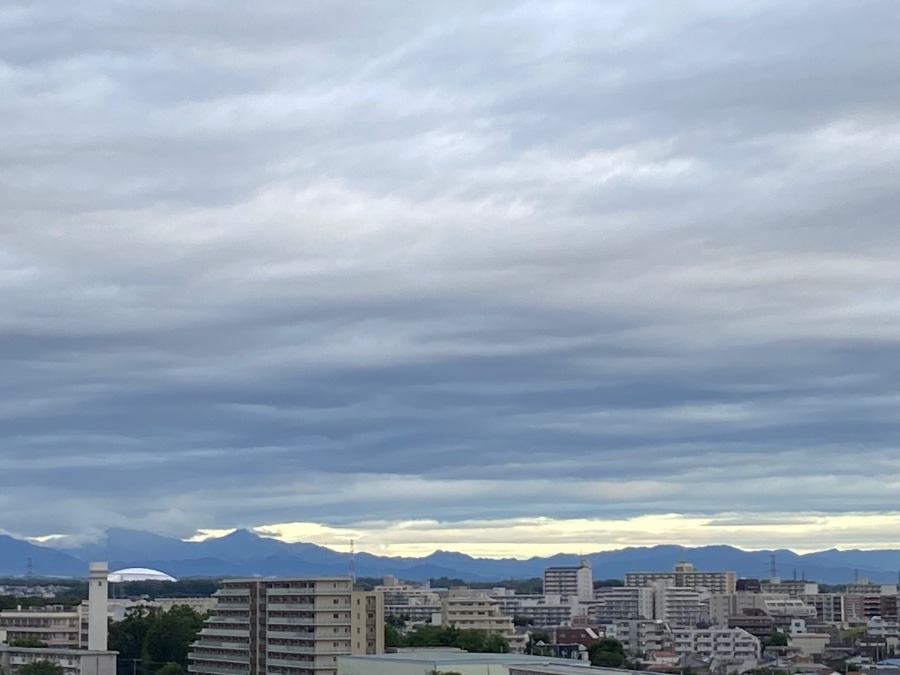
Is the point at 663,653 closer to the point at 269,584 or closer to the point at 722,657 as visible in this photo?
the point at 722,657

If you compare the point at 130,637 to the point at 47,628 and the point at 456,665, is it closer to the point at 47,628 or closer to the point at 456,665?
the point at 47,628

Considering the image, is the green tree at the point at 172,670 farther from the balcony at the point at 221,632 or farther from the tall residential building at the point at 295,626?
the tall residential building at the point at 295,626

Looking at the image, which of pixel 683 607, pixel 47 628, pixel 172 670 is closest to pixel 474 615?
pixel 47 628

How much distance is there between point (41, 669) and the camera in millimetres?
94438

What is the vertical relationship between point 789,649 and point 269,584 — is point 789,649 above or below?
below

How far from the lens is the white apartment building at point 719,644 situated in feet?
442

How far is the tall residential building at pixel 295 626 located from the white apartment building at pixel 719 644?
54.9 meters

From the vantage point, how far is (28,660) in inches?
4031

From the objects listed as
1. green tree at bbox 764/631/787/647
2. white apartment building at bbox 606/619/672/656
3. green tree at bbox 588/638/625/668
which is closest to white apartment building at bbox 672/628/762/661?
white apartment building at bbox 606/619/672/656

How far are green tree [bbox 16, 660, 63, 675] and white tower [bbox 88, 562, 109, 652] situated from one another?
1053 cm

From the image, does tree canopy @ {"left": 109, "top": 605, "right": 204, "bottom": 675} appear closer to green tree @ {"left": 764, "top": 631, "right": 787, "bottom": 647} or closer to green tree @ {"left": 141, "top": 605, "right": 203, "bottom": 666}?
green tree @ {"left": 141, "top": 605, "right": 203, "bottom": 666}

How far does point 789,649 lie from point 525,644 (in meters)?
26.9

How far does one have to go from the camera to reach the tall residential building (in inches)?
3265

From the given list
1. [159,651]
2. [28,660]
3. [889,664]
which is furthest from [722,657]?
[28,660]
